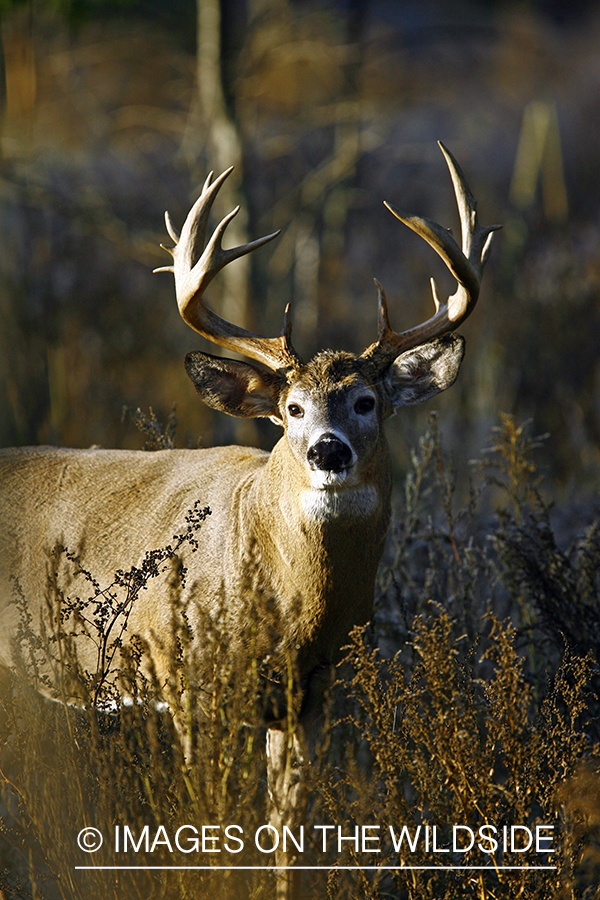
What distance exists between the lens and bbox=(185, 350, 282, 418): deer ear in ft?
13.5

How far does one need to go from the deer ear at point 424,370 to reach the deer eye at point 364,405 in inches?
10.5

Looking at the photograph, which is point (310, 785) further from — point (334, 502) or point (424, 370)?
point (424, 370)

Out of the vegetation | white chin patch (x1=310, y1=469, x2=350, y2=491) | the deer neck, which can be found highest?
white chin patch (x1=310, y1=469, x2=350, y2=491)

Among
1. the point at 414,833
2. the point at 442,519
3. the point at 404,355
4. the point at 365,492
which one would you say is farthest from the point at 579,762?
the point at 442,519

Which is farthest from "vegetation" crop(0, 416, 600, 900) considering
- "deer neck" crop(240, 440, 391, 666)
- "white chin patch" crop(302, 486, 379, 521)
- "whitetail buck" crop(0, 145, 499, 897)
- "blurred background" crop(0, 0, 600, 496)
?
"blurred background" crop(0, 0, 600, 496)

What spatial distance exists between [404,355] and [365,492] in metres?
0.70

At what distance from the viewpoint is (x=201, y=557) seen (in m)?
3.99

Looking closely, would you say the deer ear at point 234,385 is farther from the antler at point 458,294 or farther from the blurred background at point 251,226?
the blurred background at point 251,226

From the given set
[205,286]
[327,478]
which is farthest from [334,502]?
[205,286]

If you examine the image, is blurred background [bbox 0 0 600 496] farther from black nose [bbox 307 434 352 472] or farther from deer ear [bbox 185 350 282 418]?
black nose [bbox 307 434 352 472]

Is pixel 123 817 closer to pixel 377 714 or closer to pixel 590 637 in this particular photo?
pixel 377 714

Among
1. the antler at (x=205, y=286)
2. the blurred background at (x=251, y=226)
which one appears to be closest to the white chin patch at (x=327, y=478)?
the antler at (x=205, y=286)

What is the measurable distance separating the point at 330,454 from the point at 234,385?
2.69 feet

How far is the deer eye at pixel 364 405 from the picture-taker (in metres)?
3.84
